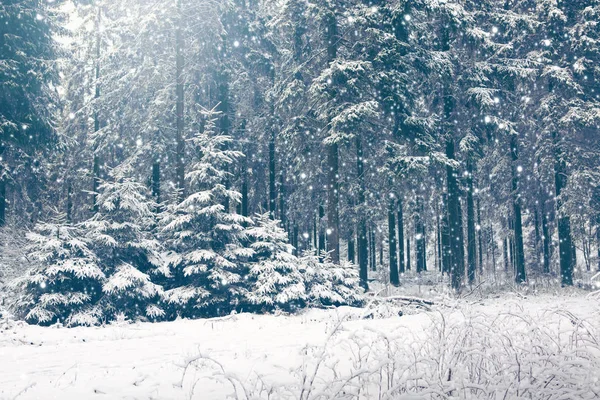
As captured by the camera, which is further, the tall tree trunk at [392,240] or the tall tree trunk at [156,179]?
the tall tree trunk at [156,179]

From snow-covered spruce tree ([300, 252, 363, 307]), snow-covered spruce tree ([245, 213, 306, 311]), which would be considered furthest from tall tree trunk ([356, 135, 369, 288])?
snow-covered spruce tree ([245, 213, 306, 311])

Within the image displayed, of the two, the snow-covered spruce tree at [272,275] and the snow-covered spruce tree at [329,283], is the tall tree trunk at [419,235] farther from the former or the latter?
the snow-covered spruce tree at [272,275]

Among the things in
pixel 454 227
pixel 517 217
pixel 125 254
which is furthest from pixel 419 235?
pixel 125 254

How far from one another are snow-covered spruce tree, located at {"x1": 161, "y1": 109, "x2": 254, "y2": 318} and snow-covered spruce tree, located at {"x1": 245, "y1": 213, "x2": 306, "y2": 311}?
405mm

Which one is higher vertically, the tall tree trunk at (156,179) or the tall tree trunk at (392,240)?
the tall tree trunk at (156,179)

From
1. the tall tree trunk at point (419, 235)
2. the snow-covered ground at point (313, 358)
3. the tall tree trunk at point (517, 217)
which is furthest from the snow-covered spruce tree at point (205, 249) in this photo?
A: the tall tree trunk at point (419, 235)

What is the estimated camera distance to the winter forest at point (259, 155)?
11.0 meters

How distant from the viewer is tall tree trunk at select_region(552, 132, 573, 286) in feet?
64.0

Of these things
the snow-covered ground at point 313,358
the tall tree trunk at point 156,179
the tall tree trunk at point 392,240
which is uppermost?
the tall tree trunk at point 156,179

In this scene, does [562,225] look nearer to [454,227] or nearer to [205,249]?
[454,227]

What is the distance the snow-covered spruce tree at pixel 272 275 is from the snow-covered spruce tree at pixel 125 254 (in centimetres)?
279

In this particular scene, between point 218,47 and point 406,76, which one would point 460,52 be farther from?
point 218,47

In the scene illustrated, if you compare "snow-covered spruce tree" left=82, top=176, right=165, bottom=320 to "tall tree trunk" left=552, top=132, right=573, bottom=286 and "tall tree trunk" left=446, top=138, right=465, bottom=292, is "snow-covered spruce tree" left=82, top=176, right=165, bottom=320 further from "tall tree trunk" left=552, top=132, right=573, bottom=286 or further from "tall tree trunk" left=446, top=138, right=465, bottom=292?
"tall tree trunk" left=552, top=132, right=573, bottom=286

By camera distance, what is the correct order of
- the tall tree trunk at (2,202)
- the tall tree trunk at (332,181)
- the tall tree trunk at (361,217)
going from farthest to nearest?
the tall tree trunk at (361,217) < the tall tree trunk at (2,202) < the tall tree trunk at (332,181)
